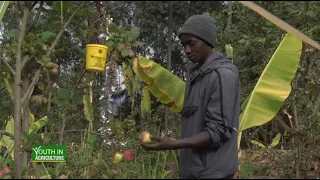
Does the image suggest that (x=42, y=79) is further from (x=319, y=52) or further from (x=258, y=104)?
(x=319, y=52)

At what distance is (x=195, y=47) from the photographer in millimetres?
2432

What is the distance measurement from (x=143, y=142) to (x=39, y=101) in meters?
2.27

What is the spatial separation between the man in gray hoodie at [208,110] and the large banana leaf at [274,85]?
2.01 metres

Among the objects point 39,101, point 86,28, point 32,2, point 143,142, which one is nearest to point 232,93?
point 143,142

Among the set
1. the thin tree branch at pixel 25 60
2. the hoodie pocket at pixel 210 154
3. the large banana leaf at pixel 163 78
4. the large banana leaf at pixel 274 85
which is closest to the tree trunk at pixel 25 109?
the thin tree branch at pixel 25 60

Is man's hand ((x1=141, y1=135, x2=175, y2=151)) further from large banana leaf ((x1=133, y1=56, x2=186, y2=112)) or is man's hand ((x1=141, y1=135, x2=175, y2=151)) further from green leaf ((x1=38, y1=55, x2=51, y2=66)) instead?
large banana leaf ((x1=133, y1=56, x2=186, y2=112))

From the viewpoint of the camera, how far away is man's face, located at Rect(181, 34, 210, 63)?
242 centimetres

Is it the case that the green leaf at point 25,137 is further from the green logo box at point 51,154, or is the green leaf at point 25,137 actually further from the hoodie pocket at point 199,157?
the hoodie pocket at point 199,157

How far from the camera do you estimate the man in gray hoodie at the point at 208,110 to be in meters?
2.21

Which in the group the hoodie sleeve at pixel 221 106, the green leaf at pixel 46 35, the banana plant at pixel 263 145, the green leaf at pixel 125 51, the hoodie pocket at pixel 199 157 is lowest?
the hoodie pocket at pixel 199 157

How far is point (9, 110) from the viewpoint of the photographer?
3967mm

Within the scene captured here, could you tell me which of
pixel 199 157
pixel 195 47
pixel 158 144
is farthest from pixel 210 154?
pixel 195 47

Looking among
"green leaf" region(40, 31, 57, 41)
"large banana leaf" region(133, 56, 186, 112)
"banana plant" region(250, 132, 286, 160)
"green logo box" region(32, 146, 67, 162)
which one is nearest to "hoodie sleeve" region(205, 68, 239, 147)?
"green logo box" region(32, 146, 67, 162)

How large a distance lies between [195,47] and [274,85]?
2156mm
